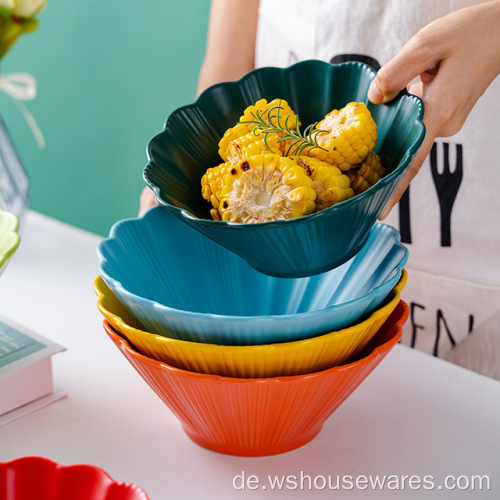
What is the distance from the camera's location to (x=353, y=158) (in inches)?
21.3

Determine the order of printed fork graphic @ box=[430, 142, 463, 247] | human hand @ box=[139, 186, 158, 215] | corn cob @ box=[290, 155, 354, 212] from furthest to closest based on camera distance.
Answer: printed fork graphic @ box=[430, 142, 463, 247] → human hand @ box=[139, 186, 158, 215] → corn cob @ box=[290, 155, 354, 212]

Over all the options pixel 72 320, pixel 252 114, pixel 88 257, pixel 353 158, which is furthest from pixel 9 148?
pixel 353 158

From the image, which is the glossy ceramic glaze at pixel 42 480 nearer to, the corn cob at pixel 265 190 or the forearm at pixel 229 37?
the corn cob at pixel 265 190

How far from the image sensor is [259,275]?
2.33ft

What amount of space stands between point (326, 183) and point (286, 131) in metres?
0.07

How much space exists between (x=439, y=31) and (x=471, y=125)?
0.31 meters

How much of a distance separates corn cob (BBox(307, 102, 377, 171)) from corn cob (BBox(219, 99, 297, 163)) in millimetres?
37

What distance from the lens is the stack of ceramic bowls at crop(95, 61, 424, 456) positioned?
1.50ft

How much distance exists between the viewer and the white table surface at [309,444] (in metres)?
0.52

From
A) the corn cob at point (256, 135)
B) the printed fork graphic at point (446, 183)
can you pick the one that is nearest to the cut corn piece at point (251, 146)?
the corn cob at point (256, 135)

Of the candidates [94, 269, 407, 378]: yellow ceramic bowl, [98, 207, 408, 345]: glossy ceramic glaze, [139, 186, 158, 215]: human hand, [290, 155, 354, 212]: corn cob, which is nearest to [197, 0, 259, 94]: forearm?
[139, 186, 158, 215]: human hand

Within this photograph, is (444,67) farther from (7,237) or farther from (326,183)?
(7,237)

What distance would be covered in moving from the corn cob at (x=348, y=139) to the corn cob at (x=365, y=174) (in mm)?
12

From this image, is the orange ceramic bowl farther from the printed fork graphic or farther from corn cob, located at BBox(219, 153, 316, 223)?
the printed fork graphic
